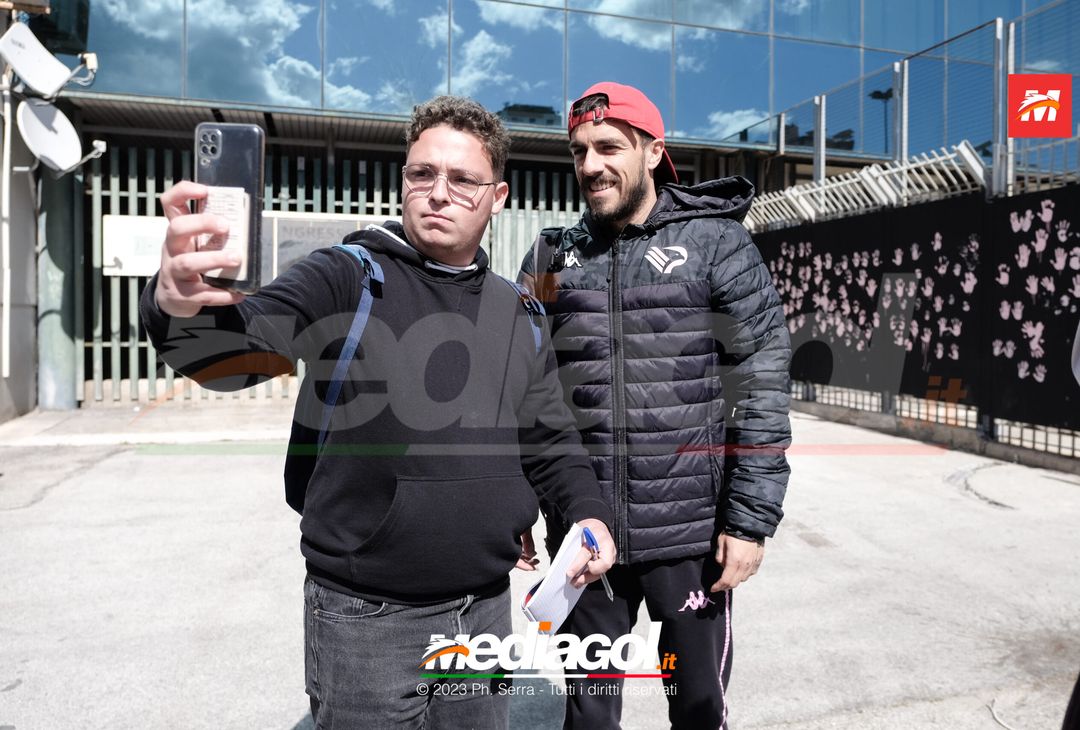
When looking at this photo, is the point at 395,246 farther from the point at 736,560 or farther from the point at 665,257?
the point at 736,560

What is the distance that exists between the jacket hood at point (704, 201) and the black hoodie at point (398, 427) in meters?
0.83

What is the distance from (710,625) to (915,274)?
295 inches

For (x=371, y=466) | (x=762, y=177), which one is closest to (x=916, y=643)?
(x=371, y=466)

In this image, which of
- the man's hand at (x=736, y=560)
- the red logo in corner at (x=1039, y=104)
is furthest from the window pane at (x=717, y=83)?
the man's hand at (x=736, y=560)

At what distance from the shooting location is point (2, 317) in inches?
353

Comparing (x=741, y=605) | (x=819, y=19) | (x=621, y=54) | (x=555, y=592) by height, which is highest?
(x=819, y=19)

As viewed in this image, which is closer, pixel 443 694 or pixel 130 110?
pixel 443 694

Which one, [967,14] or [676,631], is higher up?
[967,14]

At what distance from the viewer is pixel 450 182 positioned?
67.2 inches

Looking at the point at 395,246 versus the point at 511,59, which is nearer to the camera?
the point at 395,246

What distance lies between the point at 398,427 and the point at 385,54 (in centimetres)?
1003

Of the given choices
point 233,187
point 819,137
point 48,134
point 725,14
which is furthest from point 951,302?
point 48,134

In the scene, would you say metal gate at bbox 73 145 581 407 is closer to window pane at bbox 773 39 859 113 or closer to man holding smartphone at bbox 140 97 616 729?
window pane at bbox 773 39 859 113

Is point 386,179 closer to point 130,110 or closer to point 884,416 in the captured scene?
point 130,110
